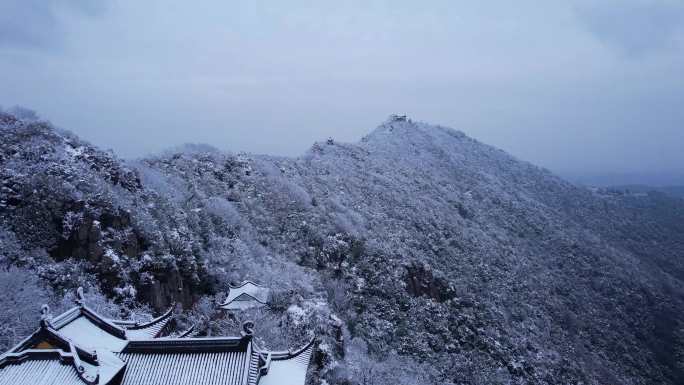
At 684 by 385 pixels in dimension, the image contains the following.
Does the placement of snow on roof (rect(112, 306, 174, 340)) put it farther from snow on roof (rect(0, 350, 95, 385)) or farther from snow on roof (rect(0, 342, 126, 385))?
snow on roof (rect(0, 350, 95, 385))

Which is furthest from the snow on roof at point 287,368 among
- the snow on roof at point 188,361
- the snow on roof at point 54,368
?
the snow on roof at point 54,368

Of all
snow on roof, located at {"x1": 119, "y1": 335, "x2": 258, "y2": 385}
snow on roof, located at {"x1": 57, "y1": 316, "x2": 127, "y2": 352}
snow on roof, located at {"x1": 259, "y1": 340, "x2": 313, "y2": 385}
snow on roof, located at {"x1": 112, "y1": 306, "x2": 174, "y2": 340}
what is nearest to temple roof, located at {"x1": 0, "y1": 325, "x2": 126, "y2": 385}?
snow on roof, located at {"x1": 119, "y1": 335, "x2": 258, "y2": 385}

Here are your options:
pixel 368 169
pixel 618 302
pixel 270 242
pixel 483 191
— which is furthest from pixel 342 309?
pixel 483 191

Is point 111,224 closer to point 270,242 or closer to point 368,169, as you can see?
point 270,242

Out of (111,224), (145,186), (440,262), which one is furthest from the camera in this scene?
(440,262)

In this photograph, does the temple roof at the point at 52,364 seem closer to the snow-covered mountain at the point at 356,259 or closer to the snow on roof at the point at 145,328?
the snow on roof at the point at 145,328
